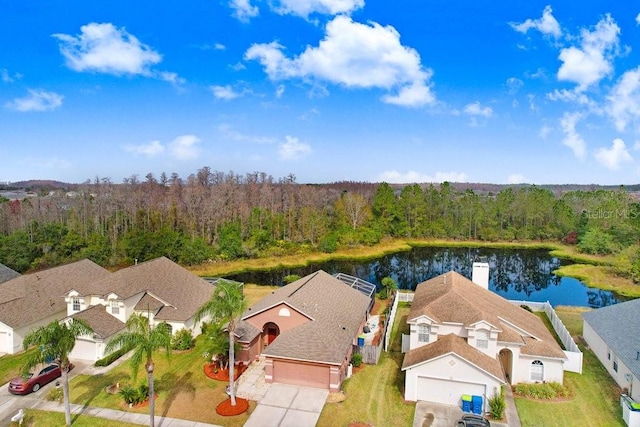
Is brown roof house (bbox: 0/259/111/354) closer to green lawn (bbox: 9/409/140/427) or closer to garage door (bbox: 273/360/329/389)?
green lawn (bbox: 9/409/140/427)

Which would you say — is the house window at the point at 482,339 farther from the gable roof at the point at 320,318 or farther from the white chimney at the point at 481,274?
the white chimney at the point at 481,274

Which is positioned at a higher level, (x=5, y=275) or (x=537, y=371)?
(x=5, y=275)

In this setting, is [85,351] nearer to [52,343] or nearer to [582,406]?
[52,343]

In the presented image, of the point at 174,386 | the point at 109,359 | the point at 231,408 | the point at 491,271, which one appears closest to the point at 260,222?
the point at 491,271

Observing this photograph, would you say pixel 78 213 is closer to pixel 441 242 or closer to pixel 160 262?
pixel 160 262

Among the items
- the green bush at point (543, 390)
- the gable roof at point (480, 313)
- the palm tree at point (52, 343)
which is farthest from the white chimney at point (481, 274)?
the palm tree at point (52, 343)

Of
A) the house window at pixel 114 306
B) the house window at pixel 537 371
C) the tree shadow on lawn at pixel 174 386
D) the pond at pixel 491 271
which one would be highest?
the house window at pixel 114 306
